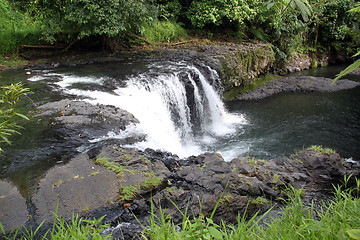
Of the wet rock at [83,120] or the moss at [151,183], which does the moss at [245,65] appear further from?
the moss at [151,183]

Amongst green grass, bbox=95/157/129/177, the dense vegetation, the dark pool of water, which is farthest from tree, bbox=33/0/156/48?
green grass, bbox=95/157/129/177

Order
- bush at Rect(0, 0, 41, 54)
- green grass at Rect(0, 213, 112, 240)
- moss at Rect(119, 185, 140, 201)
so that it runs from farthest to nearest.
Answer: bush at Rect(0, 0, 41, 54) → moss at Rect(119, 185, 140, 201) → green grass at Rect(0, 213, 112, 240)

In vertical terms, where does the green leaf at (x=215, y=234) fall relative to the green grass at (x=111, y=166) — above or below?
above

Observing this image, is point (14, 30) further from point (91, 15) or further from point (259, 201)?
point (259, 201)

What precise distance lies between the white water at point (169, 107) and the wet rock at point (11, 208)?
220 cm

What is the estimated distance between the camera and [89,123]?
613 cm

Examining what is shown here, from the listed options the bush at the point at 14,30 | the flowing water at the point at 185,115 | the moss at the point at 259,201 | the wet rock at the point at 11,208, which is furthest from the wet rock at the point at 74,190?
the bush at the point at 14,30

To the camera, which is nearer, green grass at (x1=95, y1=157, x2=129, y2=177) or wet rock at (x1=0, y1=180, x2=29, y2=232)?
wet rock at (x1=0, y1=180, x2=29, y2=232)

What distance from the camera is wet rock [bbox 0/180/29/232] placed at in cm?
341

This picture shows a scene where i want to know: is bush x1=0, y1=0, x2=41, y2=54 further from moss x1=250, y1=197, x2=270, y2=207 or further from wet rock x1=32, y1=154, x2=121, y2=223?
moss x1=250, y1=197, x2=270, y2=207

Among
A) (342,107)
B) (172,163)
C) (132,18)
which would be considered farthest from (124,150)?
(342,107)

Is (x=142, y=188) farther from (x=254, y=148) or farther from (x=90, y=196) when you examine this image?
(x=254, y=148)

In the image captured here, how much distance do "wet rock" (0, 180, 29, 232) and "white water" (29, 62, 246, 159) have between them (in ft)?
7.21

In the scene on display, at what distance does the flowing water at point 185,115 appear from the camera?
6883 mm
